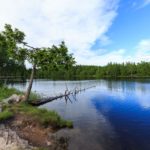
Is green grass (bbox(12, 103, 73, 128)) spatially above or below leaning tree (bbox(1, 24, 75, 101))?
below

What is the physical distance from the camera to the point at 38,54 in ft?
98.7

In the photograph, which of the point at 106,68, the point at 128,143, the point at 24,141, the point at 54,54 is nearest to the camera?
the point at 24,141

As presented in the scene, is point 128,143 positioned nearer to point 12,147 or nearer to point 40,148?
point 40,148

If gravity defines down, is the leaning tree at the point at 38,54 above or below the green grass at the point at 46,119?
above

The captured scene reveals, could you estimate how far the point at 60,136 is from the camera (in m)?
20.1

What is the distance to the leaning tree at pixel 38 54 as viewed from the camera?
2986 centimetres

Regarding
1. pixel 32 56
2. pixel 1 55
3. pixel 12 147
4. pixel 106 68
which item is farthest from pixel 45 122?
pixel 106 68

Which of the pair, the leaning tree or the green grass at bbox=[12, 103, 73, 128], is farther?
the leaning tree

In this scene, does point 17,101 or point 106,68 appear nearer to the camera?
point 17,101

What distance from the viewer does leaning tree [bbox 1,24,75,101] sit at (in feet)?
98.0

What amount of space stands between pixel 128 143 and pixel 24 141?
8718 mm

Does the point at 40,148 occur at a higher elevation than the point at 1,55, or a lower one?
lower

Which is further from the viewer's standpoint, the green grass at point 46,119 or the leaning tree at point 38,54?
the leaning tree at point 38,54

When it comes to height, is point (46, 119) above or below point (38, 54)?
below
